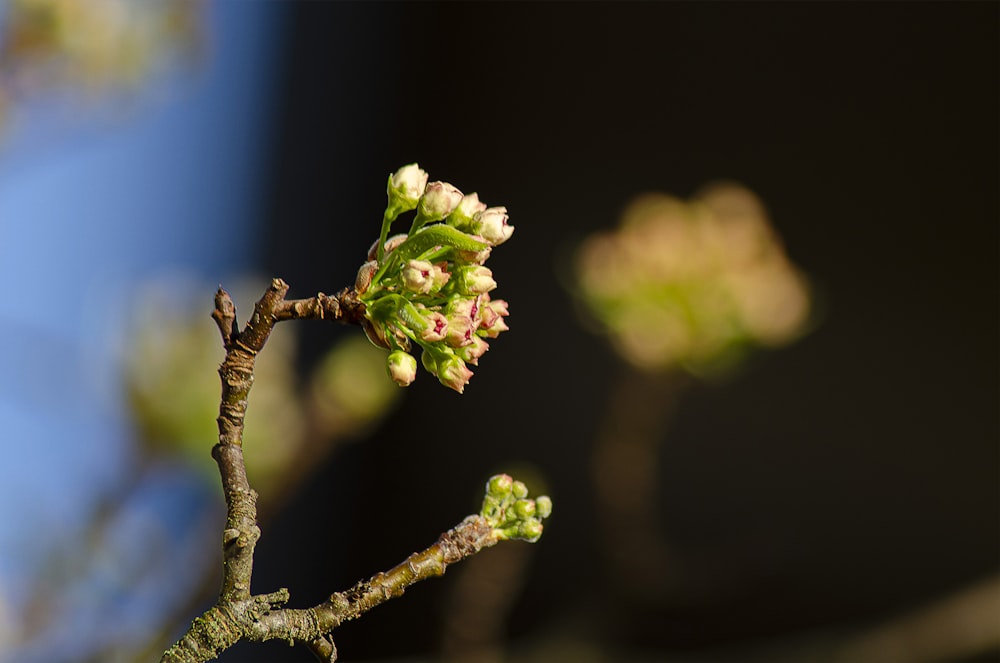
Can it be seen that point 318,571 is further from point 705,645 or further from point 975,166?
point 975,166

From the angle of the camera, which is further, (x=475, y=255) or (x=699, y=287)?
(x=699, y=287)

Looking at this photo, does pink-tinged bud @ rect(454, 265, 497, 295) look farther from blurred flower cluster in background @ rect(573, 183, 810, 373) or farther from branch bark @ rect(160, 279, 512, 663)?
blurred flower cluster in background @ rect(573, 183, 810, 373)

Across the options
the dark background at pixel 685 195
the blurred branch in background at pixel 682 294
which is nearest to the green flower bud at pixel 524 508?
the blurred branch in background at pixel 682 294

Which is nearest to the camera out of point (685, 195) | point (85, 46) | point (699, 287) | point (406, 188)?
point (406, 188)

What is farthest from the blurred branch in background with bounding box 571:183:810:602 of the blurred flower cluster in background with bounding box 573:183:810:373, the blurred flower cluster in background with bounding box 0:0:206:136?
Result: the blurred flower cluster in background with bounding box 0:0:206:136

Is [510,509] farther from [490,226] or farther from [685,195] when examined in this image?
[685,195]

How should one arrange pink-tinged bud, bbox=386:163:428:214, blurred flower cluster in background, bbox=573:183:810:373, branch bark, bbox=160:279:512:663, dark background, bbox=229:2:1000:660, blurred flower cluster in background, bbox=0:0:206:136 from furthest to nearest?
dark background, bbox=229:2:1000:660, blurred flower cluster in background, bbox=573:183:810:373, blurred flower cluster in background, bbox=0:0:206:136, pink-tinged bud, bbox=386:163:428:214, branch bark, bbox=160:279:512:663

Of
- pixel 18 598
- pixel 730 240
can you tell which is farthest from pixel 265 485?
pixel 730 240

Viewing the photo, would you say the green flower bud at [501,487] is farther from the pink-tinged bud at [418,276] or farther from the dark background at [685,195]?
the dark background at [685,195]

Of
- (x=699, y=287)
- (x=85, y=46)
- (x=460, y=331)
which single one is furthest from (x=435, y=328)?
(x=699, y=287)
